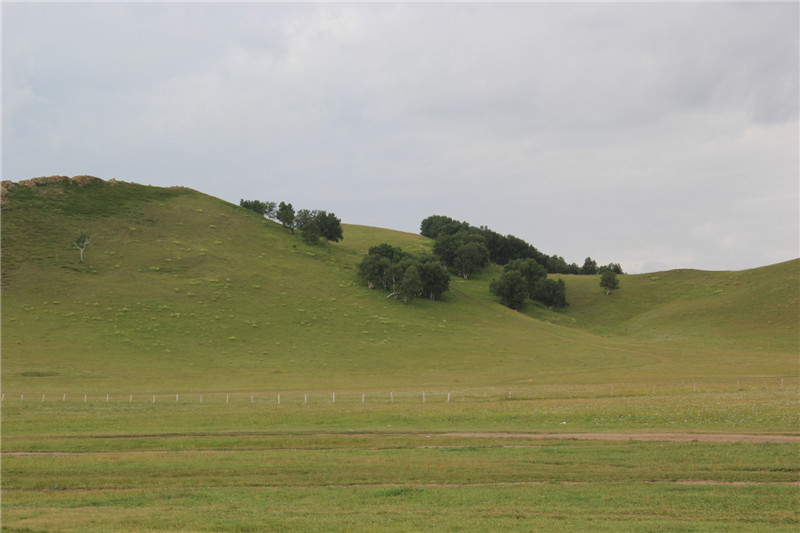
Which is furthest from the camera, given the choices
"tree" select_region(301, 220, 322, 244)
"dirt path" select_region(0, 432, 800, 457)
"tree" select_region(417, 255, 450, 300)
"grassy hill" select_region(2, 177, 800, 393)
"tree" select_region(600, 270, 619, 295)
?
"tree" select_region(600, 270, 619, 295)

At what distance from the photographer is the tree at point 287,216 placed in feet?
506

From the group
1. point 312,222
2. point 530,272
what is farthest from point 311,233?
point 530,272

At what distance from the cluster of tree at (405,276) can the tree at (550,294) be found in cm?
3077

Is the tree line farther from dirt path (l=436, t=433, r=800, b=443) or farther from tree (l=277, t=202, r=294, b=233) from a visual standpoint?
dirt path (l=436, t=433, r=800, b=443)

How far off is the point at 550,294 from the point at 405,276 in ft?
153

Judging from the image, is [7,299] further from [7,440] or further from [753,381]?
[753,381]

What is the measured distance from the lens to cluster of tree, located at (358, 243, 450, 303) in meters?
121

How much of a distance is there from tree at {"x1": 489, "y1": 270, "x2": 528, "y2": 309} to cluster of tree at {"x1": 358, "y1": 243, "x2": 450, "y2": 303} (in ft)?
50.2

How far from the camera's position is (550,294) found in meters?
150

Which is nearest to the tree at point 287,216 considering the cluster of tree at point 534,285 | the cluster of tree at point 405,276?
the cluster of tree at point 405,276

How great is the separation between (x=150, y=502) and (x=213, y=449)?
33.8 feet

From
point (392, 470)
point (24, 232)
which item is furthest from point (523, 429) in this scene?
point (24, 232)

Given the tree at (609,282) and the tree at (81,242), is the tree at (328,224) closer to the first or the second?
the tree at (81,242)

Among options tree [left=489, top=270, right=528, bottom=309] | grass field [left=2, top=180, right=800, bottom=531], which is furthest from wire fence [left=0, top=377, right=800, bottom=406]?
tree [left=489, top=270, right=528, bottom=309]
